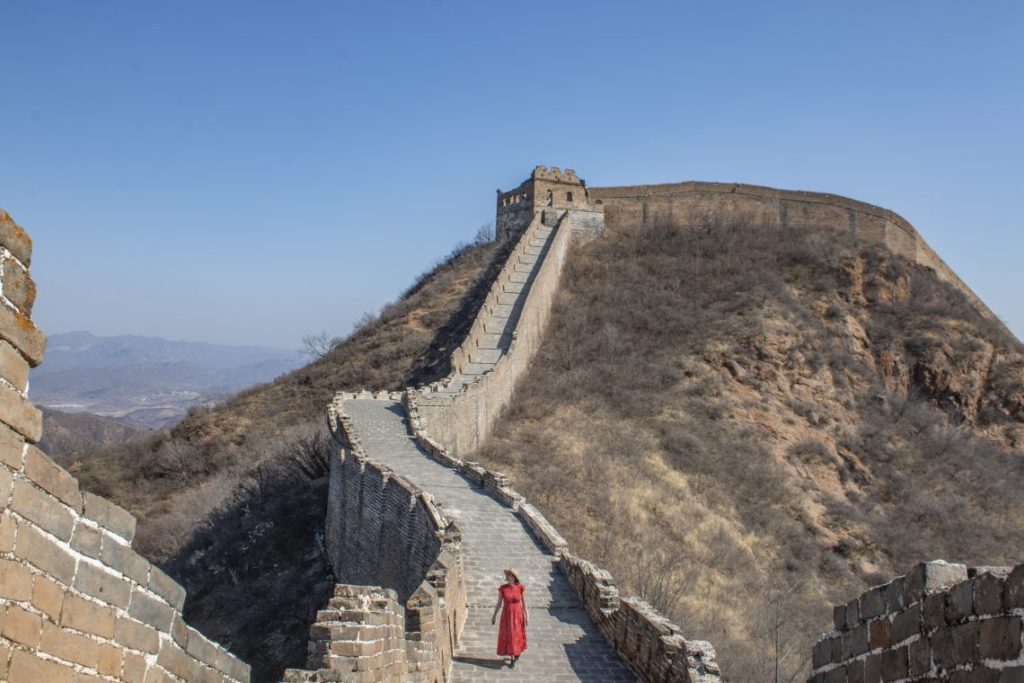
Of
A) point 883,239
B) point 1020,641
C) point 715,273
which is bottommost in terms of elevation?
point 1020,641

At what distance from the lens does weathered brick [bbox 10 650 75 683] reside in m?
2.84

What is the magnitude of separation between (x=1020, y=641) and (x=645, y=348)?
102 feet

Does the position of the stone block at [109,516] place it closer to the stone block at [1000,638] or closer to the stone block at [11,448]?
the stone block at [11,448]

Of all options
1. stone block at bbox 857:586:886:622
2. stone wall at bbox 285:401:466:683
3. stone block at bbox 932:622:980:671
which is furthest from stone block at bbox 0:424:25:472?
A: stone block at bbox 857:586:886:622

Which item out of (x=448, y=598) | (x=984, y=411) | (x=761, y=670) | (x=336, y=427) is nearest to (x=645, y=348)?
(x=984, y=411)

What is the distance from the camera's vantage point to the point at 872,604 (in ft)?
15.0

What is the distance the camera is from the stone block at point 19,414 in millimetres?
2959

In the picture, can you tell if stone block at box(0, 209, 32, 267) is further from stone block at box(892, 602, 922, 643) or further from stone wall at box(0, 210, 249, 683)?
stone block at box(892, 602, 922, 643)

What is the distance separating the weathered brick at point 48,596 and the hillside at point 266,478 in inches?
462

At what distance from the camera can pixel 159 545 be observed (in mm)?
23234

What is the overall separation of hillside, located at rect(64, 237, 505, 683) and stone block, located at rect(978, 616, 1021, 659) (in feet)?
39.7

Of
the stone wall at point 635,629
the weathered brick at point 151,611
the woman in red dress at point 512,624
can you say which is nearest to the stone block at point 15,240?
the weathered brick at point 151,611

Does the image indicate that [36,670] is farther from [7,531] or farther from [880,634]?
[880,634]

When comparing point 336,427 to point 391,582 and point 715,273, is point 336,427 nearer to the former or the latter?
point 391,582
